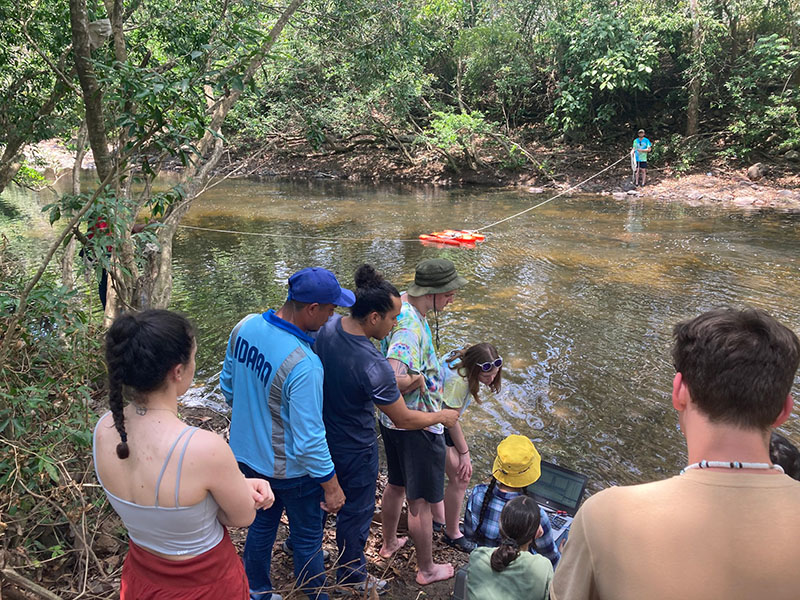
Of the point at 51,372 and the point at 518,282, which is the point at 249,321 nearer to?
the point at 51,372

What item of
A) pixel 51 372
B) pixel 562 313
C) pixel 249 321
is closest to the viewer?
pixel 249 321

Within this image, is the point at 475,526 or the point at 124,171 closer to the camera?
the point at 475,526

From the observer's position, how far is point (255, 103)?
372 inches

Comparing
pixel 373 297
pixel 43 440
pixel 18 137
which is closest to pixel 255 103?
pixel 18 137

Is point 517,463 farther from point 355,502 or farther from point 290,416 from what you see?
point 290,416

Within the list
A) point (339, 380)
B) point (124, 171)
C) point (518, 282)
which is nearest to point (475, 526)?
point (339, 380)

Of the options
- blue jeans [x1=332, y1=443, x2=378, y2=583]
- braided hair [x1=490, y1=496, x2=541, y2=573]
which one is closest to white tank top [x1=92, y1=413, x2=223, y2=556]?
blue jeans [x1=332, y1=443, x2=378, y2=583]

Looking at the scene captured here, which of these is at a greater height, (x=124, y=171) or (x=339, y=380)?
(x=124, y=171)

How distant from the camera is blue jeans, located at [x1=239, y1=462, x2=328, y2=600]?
246 cm

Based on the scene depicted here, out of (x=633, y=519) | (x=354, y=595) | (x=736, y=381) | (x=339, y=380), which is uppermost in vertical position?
(x=736, y=381)

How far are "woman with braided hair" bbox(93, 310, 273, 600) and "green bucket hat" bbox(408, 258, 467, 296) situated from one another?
4.76 ft

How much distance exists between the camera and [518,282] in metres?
8.63

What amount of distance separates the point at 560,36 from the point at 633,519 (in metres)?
18.7

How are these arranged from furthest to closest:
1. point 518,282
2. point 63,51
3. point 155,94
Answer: point 518,282 → point 63,51 → point 155,94
